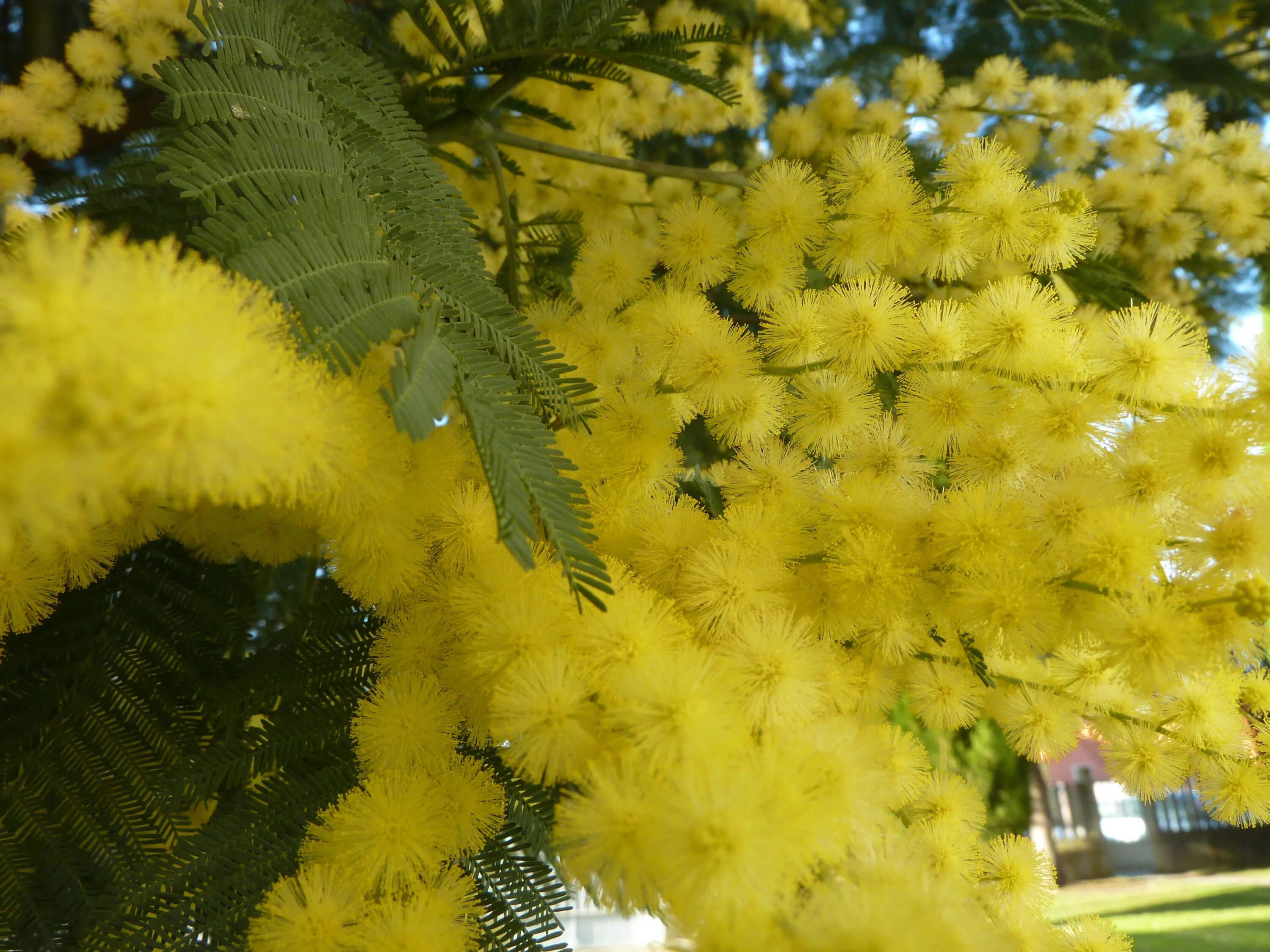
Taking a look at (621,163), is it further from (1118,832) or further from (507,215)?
(1118,832)

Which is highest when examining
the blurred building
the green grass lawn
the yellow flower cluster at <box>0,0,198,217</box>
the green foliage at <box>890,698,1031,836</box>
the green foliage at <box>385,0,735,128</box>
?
the yellow flower cluster at <box>0,0,198,217</box>

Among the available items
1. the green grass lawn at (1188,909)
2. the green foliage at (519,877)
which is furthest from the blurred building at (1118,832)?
the green foliage at (519,877)

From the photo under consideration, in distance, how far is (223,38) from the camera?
2.17 feet

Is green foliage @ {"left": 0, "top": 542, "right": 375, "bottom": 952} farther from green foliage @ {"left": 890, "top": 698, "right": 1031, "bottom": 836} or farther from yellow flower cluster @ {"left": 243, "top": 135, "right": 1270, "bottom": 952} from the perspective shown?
green foliage @ {"left": 890, "top": 698, "right": 1031, "bottom": 836}

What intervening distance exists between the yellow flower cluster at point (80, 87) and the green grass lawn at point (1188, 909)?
1834mm

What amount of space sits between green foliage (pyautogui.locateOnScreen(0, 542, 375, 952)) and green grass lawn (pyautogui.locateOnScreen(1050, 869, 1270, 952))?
1226 mm

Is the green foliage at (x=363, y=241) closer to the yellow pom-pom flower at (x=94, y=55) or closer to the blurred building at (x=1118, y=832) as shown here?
the yellow pom-pom flower at (x=94, y=55)

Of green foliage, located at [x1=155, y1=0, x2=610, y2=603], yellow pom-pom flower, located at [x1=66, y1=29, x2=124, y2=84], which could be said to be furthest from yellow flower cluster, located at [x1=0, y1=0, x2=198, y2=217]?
green foliage, located at [x1=155, y1=0, x2=610, y2=603]

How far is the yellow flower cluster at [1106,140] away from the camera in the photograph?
1.18 metres

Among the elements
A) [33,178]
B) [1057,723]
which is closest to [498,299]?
[1057,723]

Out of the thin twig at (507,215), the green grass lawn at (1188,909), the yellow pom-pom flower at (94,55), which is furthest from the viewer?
the green grass lawn at (1188,909)

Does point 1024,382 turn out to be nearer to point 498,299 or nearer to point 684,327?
point 684,327

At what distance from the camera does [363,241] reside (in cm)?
56

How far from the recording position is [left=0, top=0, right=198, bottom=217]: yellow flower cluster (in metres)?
1.11
